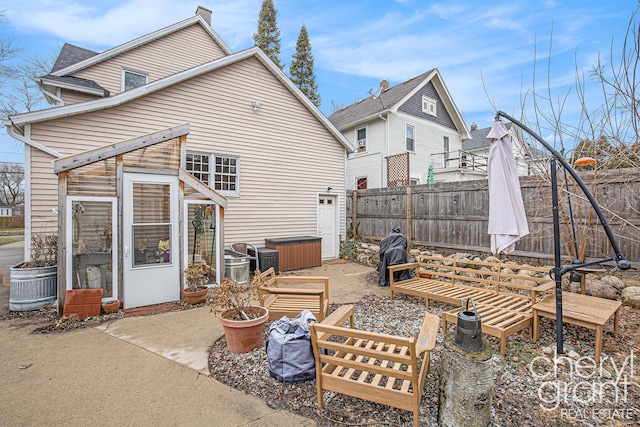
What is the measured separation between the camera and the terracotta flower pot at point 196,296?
554cm

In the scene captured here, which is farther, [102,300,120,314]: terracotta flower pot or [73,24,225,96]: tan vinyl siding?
[73,24,225,96]: tan vinyl siding

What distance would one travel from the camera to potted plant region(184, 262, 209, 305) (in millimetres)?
5576

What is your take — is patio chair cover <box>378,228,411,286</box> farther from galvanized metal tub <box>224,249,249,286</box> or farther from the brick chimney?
the brick chimney

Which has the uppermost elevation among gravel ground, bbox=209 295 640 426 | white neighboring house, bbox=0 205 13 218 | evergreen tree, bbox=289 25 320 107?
evergreen tree, bbox=289 25 320 107

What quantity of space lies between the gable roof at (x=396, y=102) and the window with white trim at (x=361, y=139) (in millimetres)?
556

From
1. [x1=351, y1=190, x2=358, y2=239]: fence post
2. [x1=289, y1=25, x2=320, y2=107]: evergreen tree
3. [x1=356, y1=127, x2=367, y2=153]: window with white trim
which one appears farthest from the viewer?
[x1=289, y1=25, x2=320, y2=107]: evergreen tree

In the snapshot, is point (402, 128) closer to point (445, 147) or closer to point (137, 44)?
point (445, 147)

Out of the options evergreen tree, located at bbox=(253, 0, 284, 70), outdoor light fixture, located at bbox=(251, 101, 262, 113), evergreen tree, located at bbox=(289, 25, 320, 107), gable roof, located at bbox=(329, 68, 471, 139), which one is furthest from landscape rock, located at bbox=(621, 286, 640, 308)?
evergreen tree, located at bbox=(253, 0, 284, 70)

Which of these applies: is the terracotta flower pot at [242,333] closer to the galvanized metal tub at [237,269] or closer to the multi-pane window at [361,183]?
the galvanized metal tub at [237,269]

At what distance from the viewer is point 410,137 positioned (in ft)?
52.6

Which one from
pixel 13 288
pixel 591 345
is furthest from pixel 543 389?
pixel 13 288

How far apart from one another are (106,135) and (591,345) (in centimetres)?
966

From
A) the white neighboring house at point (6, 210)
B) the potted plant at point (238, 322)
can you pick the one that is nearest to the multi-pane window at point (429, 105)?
Answer: the potted plant at point (238, 322)

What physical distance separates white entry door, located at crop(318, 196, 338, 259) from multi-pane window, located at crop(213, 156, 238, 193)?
10.4 ft
